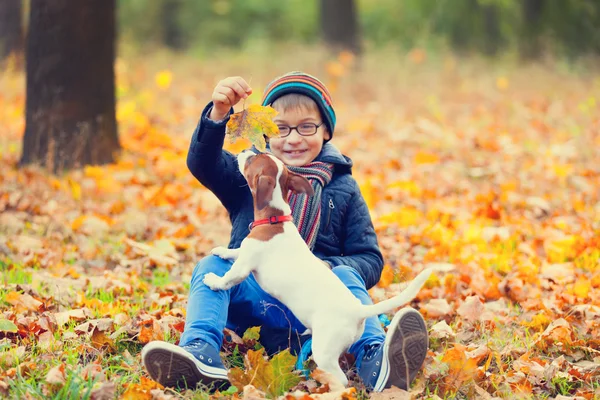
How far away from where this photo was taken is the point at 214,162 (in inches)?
123

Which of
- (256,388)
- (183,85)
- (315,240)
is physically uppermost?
(183,85)

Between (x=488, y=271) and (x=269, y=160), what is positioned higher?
(x=269, y=160)

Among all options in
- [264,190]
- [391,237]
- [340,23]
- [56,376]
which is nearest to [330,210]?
[264,190]

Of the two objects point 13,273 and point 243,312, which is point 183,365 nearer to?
point 243,312

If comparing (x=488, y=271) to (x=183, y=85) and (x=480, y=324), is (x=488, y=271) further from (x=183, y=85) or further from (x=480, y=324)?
(x=183, y=85)

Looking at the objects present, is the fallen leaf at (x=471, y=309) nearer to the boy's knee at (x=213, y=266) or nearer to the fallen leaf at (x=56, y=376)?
the boy's knee at (x=213, y=266)

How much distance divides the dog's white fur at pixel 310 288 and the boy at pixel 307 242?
133 millimetres

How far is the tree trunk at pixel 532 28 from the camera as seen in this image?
13797 mm

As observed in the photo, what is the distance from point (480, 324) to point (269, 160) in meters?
1.46

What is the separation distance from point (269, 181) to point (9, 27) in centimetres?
899

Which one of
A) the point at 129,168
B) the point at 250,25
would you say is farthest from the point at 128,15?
the point at 129,168

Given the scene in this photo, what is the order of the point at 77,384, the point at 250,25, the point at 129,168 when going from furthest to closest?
1. the point at 250,25
2. the point at 129,168
3. the point at 77,384

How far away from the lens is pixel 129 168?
20.1 ft

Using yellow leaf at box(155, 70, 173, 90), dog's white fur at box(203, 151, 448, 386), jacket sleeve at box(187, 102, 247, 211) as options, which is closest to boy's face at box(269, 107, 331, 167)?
jacket sleeve at box(187, 102, 247, 211)
